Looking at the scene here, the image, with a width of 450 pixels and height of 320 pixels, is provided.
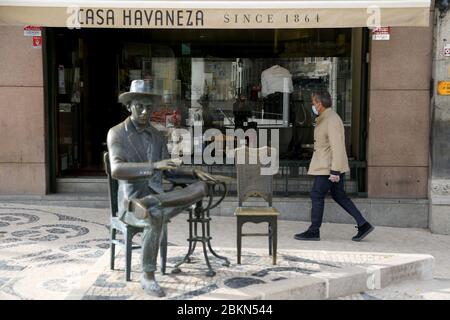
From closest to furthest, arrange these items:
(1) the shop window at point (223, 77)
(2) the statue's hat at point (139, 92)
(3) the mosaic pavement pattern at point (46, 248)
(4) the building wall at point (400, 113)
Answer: (2) the statue's hat at point (139, 92)
(3) the mosaic pavement pattern at point (46, 248)
(4) the building wall at point (400, 113)
(1) the shop window at point (223, 77)

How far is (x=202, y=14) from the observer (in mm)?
7375

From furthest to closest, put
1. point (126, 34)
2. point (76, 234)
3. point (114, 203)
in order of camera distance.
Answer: point (126, 34), point (76, 234), point (114, 203)

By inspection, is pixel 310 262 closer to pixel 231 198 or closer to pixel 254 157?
pixel 254 157

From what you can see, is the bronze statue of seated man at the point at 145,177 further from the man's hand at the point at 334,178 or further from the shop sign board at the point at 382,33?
the shop sign board at the point at 382,33

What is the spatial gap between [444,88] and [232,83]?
3.44 meters

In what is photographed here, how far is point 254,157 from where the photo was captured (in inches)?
257

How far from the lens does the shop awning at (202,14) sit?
7.33 meters

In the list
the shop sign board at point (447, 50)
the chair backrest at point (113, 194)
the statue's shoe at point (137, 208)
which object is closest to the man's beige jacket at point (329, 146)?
the shop sign board at point (447, 50)

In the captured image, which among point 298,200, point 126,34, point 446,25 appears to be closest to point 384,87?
point 446,25

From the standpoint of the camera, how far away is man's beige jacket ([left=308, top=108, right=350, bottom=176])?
23.2 ft

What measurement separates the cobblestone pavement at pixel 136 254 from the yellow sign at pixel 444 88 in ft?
6.26

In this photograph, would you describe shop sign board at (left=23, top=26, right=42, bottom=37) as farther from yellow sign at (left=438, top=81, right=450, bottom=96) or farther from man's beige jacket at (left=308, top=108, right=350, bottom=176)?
yellow sign at (left=438, top=81, right=450, bottom=96)

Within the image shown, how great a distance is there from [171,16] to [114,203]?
2920 mm

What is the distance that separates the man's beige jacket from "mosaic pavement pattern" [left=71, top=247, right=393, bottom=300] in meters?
1.15
